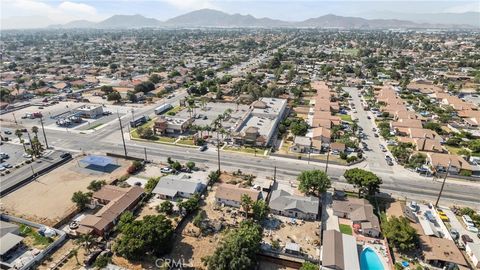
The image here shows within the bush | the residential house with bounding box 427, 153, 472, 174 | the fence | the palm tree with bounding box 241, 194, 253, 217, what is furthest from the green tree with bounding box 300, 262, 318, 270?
the residential house with bounding box 427, 153, 472, 174

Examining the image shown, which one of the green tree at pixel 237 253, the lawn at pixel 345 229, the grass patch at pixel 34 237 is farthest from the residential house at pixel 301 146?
the grass patch at pixel 34 237

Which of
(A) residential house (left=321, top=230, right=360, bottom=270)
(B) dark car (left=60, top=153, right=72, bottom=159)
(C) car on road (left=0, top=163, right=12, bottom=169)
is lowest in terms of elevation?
(C) car on road (left=0, top=163, right=12, bottom=169)

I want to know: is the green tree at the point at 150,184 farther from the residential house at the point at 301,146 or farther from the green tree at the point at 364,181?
the green tree at the point at 364,181

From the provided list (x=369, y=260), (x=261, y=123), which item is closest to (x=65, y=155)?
(x=261, y=123)

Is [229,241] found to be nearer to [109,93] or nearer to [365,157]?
[365,157]

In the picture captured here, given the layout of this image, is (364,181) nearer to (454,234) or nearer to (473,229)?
(454,234)

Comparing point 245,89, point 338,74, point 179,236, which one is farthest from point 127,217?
point 338,74

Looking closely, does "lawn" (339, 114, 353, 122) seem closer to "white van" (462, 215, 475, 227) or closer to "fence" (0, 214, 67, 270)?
"white van" (462, 215, 475, 227)
